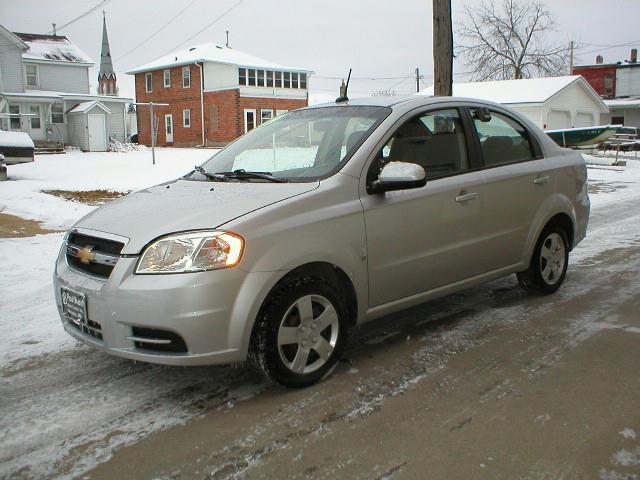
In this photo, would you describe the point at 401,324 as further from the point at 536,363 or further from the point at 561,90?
the point at 561,90

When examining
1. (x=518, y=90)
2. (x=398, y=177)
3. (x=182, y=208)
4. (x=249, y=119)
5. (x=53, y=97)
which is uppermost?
(x=53, y=97)

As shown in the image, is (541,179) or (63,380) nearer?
(63,380)

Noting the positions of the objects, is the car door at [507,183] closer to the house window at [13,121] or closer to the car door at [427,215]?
the car door at [427,215]

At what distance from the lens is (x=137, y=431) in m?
3.26

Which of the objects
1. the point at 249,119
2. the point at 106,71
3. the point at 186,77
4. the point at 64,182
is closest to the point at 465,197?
the point at 64,182

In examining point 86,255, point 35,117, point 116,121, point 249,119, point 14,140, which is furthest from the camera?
point 249,119

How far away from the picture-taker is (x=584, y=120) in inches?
1479

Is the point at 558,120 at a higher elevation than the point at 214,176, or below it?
higher

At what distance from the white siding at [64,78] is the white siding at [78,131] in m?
2.80

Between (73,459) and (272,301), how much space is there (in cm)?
125

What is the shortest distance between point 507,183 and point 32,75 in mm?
38305

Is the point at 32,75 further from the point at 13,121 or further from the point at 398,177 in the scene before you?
the point at 398,177

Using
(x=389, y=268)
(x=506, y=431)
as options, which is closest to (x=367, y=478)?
(x=506, y=431)

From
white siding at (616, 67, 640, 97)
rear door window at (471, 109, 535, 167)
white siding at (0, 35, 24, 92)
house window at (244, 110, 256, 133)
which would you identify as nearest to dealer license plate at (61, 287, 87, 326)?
rear door window at (471, 109, 535, 167)
